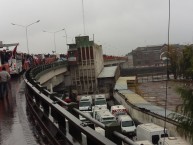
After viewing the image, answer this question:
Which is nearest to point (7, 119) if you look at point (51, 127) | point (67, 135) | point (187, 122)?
point (51, 127)

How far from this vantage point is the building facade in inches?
3054

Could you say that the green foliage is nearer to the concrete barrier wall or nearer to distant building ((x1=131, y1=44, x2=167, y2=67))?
the concrete barrier wall

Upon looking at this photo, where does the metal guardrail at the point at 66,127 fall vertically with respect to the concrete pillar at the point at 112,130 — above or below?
below

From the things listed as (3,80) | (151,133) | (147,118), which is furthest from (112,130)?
(147,118)

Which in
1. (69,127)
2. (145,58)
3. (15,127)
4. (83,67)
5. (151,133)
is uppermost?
(69,127)

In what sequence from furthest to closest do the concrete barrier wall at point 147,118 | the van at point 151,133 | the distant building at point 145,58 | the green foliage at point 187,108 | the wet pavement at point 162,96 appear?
the distant building at point 145,58, the wet pavement at point 162,96, the van at point 151,133, the concrete barrier wall at point 147,118, the green foliage at point 187,108

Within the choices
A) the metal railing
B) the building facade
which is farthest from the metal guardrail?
the building facade

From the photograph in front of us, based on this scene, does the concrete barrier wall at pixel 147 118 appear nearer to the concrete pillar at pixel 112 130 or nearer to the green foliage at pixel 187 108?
the green foliage at pixel 187 108

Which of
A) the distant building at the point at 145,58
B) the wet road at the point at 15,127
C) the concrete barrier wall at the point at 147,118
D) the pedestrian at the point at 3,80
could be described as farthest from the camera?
the distant building at the point at 145,58

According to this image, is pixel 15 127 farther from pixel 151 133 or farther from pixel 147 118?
pixel 147 118

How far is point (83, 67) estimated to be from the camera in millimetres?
79750

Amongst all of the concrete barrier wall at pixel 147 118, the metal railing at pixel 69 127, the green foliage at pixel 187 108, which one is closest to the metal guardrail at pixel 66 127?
the metal railing at pixel 69 127

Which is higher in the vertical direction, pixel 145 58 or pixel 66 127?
pixel 66 127

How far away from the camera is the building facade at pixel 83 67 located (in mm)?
77562
